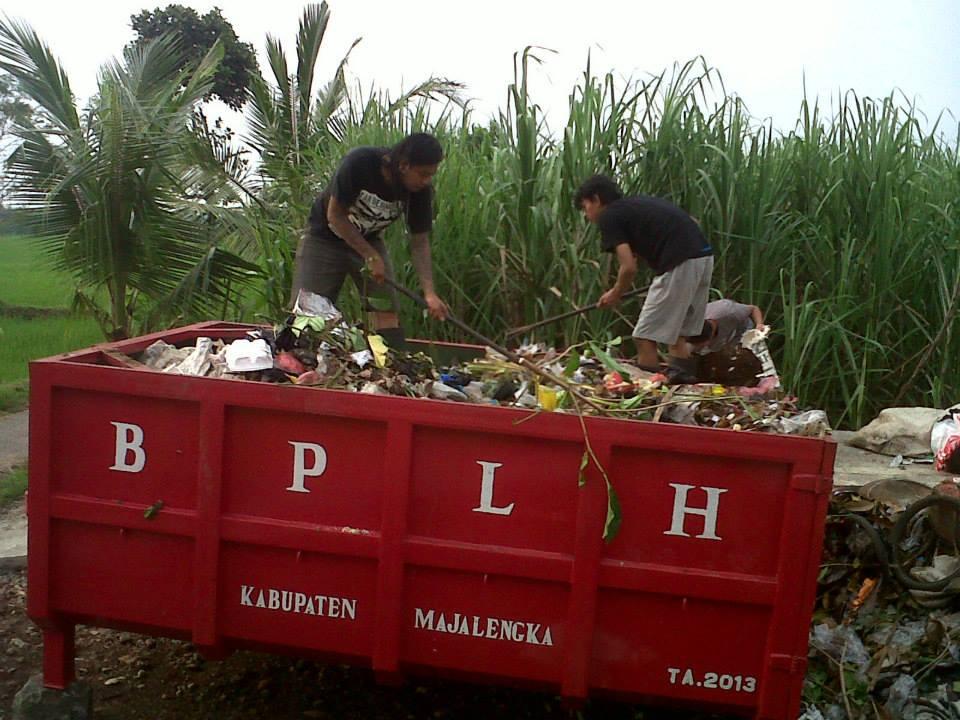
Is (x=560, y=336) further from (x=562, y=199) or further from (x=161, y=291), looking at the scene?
(x=161, y=291)

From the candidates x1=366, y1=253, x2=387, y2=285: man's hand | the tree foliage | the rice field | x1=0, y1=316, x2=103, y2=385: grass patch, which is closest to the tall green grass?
x1=366, y1=253, x2=387, y2=285: man's hand

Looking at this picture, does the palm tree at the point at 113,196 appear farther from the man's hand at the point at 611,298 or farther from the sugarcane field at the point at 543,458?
the man's hand at the point at 611,298

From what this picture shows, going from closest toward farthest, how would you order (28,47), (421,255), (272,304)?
Answer: (421,255), (272,304), (28,47)

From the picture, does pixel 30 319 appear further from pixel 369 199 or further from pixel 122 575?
pixel 122 575

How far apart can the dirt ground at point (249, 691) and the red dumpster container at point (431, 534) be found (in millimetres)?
546

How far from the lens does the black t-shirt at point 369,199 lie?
13.7 ft

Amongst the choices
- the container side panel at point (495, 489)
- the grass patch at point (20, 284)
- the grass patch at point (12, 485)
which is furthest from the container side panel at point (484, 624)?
the grass patch at point (20, 284)

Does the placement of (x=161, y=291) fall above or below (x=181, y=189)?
below

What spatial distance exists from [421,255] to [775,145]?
7.41ft

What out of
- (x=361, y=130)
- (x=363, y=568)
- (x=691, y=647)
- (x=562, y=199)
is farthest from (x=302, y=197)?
(x=691, y=647)

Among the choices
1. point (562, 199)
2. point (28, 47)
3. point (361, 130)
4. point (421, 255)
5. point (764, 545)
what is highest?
point (28, 47)

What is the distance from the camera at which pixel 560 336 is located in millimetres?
5160

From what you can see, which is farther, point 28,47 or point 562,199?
point 28,47

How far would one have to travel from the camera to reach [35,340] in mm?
10242
